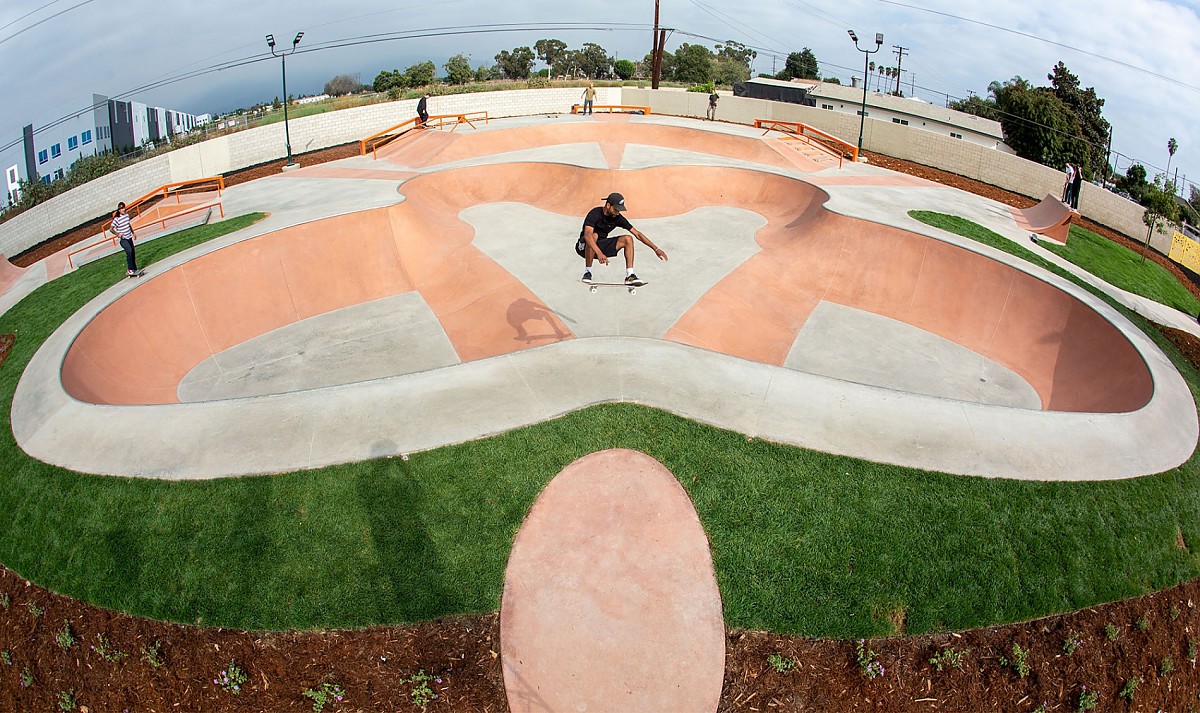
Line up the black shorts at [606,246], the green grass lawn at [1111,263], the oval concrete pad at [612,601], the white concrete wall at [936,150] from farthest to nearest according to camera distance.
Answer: the white concrete wall at [936,150] < the green grass lawn at [1111,263] < the black shorts at [606,246] < the oval concrete pad at [612,601]

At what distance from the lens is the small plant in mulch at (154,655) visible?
22.3 feet

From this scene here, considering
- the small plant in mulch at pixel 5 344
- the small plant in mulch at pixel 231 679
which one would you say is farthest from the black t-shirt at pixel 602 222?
the small plant in mulch at pixel 5 344

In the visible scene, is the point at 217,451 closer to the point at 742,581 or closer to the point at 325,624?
the point at 325,624

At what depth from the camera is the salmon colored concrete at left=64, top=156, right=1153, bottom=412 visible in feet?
42.6

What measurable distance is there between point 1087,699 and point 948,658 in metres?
1.44

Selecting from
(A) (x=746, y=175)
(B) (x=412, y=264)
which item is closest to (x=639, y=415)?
(B) (x=412, y=264)

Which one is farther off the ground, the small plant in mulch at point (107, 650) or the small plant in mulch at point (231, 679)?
the small plant in mulch at point (231, 679)

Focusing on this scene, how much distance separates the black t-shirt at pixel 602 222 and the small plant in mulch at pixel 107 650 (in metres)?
7.72

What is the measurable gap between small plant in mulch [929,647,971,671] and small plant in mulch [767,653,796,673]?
1484 mm

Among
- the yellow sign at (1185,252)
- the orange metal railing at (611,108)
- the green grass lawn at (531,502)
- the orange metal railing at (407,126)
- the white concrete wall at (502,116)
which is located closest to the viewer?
the green grass lawn at (531,502)

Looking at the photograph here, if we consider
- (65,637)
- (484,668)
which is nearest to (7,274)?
(65,637)

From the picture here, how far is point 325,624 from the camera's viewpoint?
6.94 metres

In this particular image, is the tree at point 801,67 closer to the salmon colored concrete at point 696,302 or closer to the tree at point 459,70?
the tree at point 459,70

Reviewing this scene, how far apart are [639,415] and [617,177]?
14908 mm
